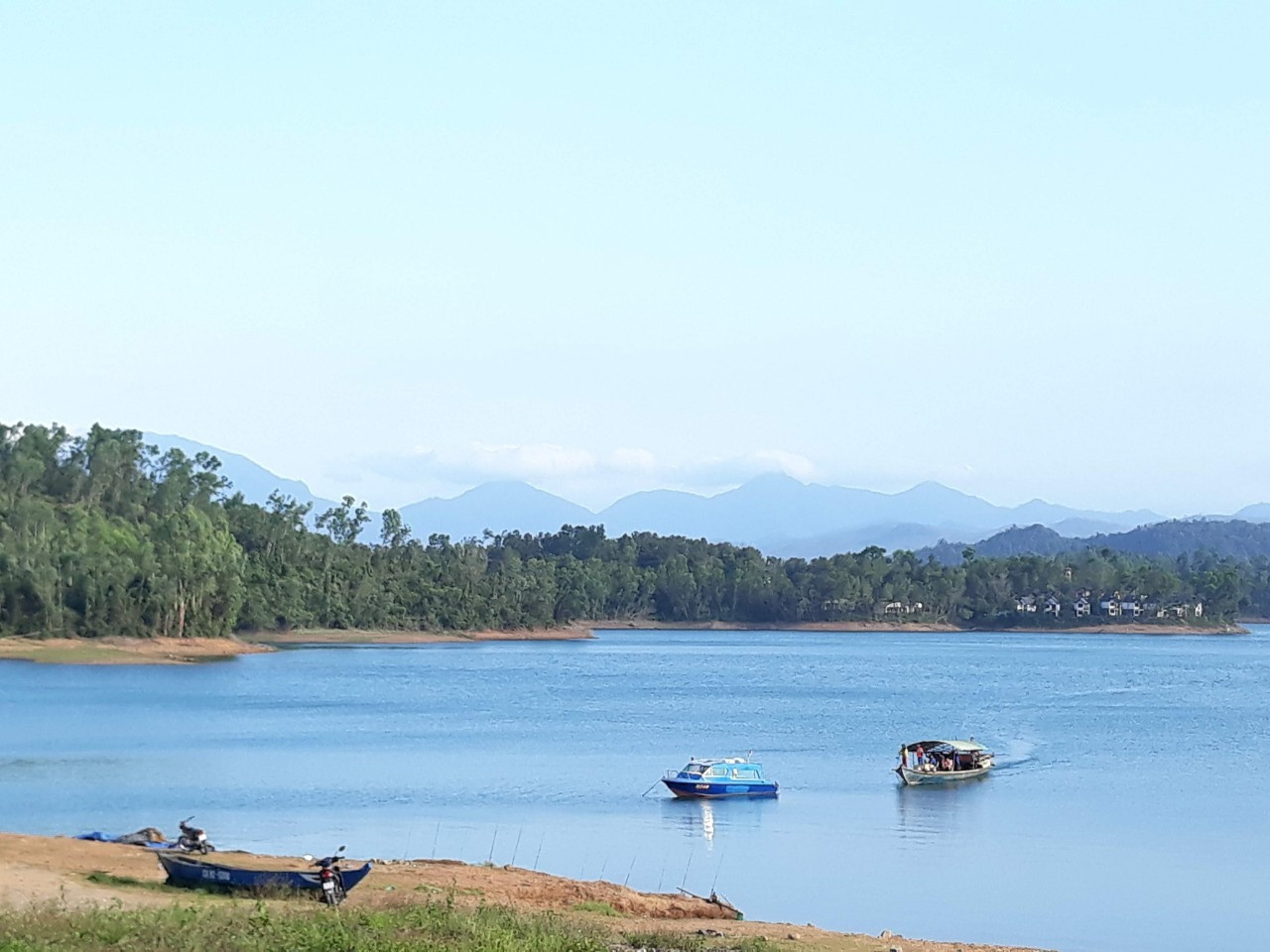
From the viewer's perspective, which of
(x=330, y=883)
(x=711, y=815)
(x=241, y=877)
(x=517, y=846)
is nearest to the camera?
(x=330, y=883)

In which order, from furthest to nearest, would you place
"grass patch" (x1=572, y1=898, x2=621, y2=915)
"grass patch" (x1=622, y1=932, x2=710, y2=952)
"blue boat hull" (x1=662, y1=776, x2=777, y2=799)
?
"blue boat hull" (x1=662, y1=776, x2=777, y2=799) < "grass patch" (x1=572, y1=898, x2=621, y2=915) < "grass patch" (x1=622, y1=932, x2=710, y2=952)

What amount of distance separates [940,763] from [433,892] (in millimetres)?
30339

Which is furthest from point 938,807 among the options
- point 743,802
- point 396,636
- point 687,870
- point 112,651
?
point 396,636

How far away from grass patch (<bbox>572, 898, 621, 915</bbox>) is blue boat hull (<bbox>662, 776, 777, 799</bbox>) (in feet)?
69.6

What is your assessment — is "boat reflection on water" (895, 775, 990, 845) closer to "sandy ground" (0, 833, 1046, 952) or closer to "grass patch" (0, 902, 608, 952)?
"sandy ground" (0, 833, 1046, 952)

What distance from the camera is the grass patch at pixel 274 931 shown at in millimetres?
18328

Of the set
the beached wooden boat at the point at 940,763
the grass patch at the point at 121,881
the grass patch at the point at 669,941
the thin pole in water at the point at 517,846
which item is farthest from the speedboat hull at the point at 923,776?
the grass patch at the point at 121,881

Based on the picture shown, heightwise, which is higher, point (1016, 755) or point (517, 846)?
point (1016, 755)

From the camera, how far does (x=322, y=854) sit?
3428 cm

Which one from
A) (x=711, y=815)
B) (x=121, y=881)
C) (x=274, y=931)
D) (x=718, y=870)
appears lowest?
(x=718, y=870)

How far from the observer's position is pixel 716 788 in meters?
47.7

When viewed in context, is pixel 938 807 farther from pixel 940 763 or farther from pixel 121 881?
pixel 121 881

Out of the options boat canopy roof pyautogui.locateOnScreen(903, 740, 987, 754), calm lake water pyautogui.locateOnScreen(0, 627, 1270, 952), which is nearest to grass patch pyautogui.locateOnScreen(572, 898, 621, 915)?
calm lake water pyautogui.locateOnScreen(0, 627, 1270, 952)

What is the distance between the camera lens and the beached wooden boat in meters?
51.3
